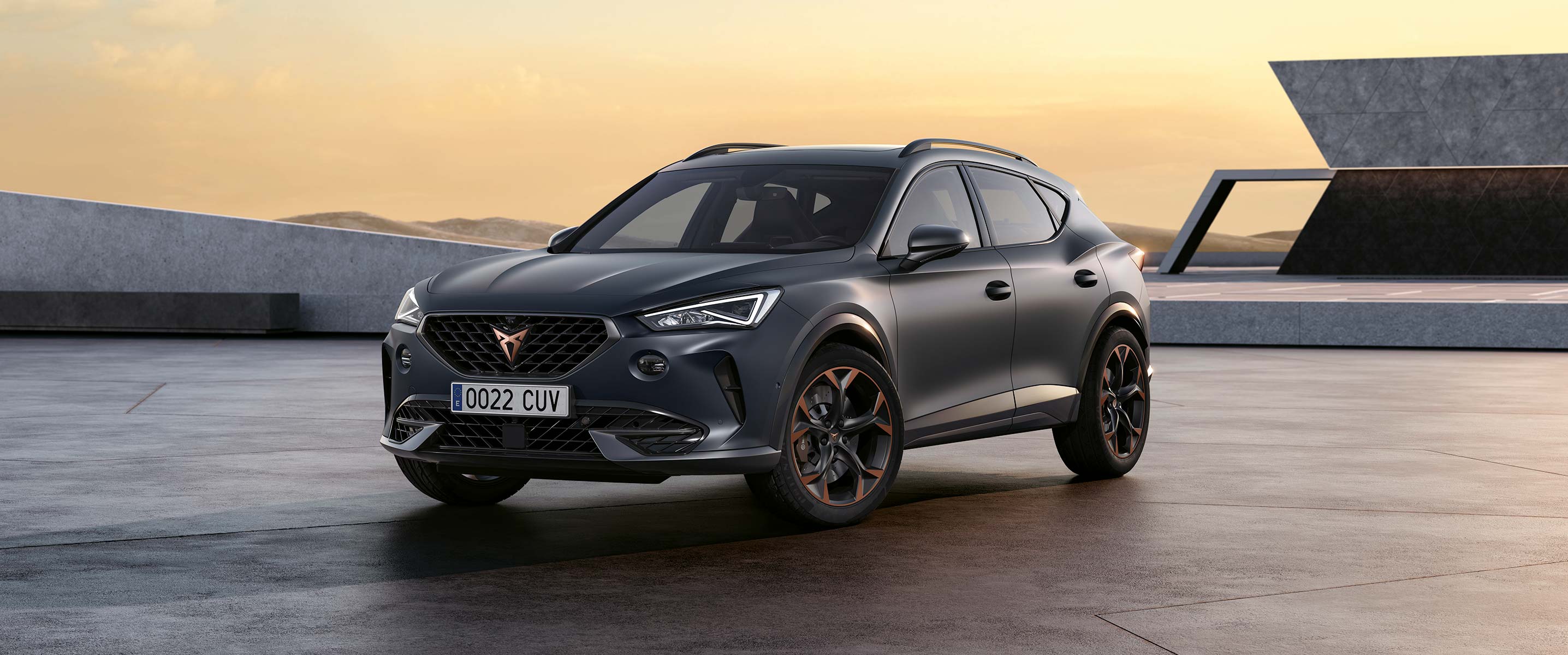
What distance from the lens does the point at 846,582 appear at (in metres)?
6.16

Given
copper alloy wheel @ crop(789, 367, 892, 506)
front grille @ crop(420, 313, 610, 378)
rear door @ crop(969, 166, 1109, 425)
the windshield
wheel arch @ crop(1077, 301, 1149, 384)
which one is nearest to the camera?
front grille @ crop(420, 313, 610, 378)

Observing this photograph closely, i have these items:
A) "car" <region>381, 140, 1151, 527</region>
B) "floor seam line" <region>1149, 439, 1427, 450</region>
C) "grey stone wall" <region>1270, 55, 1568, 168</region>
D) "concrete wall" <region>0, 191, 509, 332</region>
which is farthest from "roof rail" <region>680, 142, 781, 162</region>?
"grey stone wall" <region>1270, 55, 1568, 168</region>

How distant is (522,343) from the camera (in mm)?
6898

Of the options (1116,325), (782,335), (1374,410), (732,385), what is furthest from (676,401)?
(1374,410)

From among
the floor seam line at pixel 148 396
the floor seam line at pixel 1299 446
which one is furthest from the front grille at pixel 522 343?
the floor seam line at pixel 148 396

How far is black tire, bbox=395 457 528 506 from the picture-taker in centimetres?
786

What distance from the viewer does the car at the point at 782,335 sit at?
22.2 ft

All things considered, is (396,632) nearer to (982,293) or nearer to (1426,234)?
(982,293)

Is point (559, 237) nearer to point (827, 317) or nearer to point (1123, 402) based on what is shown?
point (827, 317)

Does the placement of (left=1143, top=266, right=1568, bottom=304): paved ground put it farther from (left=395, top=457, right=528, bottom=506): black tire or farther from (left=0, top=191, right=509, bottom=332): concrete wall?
(left=395, top=457, right=528, bottom=506): black tire

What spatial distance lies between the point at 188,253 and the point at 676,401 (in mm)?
23233

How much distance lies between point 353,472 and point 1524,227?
1564 inches

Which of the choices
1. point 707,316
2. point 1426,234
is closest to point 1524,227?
point 1426,234

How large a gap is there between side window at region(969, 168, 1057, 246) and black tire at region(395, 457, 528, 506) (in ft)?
8.78
